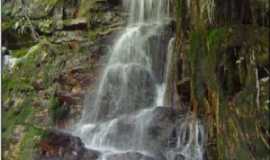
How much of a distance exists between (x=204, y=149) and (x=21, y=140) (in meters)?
2.56

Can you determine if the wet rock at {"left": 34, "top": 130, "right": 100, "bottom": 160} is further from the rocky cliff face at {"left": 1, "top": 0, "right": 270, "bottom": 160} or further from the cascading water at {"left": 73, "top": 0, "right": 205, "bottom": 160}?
the cascading water at {"left": 73, "top": 0, "right": 205, "bottom": 160}

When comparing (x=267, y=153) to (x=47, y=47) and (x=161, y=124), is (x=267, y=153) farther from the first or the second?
(x=47, y=47)

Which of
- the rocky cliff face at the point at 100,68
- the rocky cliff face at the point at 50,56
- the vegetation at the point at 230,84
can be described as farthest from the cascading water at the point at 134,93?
the vegetation at the point at 230,84

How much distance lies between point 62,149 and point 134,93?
2221 millimetres

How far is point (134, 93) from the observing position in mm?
8383

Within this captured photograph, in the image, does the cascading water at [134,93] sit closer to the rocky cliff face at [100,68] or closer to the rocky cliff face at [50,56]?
the rocky cliff face at [100,68]

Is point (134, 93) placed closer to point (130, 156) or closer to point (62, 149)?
point (62, 149)

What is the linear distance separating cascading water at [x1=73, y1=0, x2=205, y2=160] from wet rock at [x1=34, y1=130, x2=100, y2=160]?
0.26 meters

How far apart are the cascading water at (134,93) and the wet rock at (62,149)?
0.26 meters

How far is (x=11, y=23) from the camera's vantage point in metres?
10.5

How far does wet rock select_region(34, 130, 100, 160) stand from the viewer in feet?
21.0

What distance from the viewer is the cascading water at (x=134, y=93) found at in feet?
22.6

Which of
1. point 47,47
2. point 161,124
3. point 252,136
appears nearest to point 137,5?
point 47,47

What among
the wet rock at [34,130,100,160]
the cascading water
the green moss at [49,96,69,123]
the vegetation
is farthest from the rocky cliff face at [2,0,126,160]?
the vegetation
